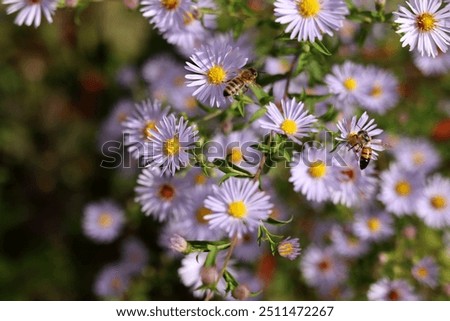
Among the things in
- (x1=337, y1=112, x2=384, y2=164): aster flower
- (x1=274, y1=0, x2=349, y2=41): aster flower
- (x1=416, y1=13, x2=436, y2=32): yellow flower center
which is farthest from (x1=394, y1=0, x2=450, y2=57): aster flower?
(x1=337, y1=112, x2=384, y2=164): aster flower

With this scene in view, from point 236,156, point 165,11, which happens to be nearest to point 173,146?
point 236,156

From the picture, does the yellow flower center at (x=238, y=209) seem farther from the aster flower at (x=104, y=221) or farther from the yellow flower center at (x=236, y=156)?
the aster flower at (x=104, y=221)

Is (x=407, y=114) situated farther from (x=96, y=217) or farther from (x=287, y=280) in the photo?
(x=96, y=217)

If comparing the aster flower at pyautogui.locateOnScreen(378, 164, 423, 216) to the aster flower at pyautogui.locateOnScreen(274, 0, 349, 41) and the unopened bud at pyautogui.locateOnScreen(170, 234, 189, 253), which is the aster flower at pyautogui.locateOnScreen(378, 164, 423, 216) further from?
the unopened bud at pyautogui.locateOnScreen(170, 234, 189, 253)

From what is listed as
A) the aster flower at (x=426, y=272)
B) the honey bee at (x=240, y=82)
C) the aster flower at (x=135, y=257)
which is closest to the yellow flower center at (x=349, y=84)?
the honey bee at (x=240, y=82)

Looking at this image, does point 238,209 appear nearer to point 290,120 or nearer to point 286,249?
point 286,249

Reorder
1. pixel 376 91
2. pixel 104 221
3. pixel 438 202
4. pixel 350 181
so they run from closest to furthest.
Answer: pixel 350 181 < pixel 376 91 < pixel 438 202 < pixel 104 221

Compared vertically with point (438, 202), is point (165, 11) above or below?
above
